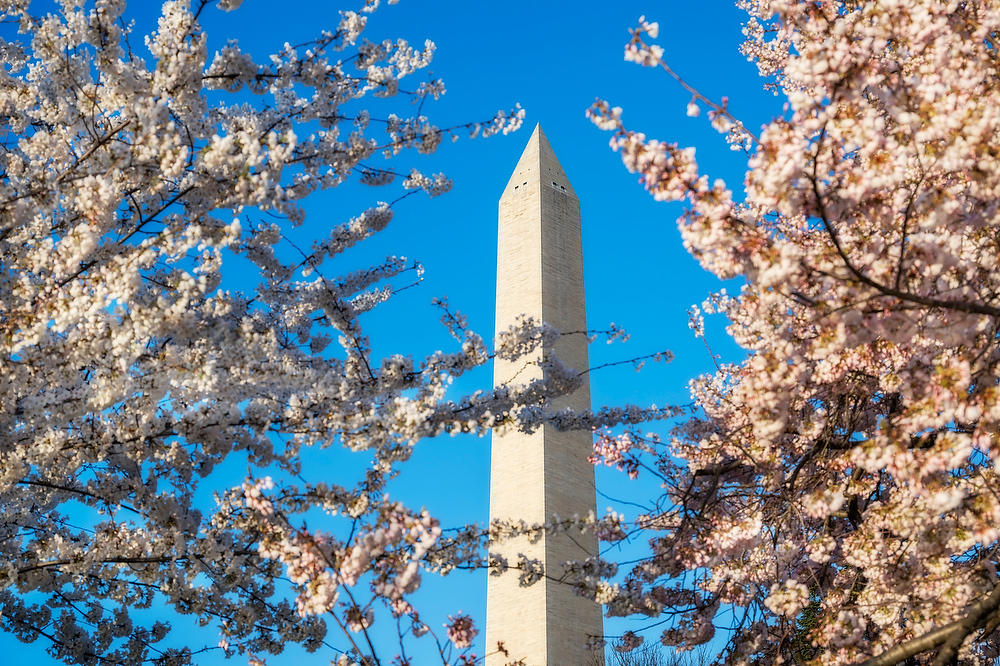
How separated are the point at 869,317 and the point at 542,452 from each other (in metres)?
12.4

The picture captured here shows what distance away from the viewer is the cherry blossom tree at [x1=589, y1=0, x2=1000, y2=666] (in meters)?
4.55

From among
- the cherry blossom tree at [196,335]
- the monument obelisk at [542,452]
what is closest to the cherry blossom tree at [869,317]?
the cherry blossom tree at [196,335]

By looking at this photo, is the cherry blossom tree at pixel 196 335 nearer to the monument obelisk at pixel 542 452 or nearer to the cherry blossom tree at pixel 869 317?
the cherry blossom tree at pixel 869 317

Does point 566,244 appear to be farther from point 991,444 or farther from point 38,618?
point 991,444

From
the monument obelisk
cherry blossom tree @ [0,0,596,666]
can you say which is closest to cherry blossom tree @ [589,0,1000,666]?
cherry blossom tree @ [0,0,596,666]

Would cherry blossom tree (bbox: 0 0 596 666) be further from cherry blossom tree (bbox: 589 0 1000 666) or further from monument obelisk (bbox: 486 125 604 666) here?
monument obelisk (bbox: 486 125 604 666)

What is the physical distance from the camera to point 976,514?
17.6 ft

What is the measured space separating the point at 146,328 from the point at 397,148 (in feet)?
7.54

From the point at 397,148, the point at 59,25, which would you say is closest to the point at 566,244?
the point at 397,148

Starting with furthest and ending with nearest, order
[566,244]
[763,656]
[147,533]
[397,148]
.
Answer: [566,244] → [763,656] → [147,533] → [397,148]

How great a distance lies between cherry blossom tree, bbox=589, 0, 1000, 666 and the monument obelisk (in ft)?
19.7

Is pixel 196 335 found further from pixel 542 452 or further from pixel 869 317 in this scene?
pixel 542 452

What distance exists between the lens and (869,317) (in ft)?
15.7

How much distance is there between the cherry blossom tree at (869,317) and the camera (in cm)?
455
